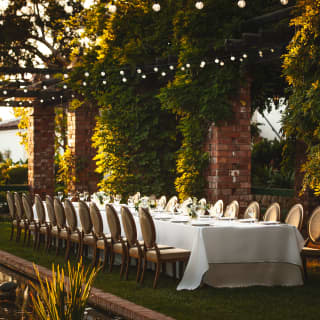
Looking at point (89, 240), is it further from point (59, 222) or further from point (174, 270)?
point (174, 270)

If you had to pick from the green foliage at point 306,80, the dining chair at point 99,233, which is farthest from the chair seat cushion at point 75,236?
the green foliage at point 306,80

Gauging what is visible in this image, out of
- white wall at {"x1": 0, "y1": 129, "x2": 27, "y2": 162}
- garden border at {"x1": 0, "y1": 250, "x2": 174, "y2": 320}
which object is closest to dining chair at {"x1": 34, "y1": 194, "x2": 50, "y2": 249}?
garden border at {"x1": 0, "y1": 250, "x2": 174, "y2": 320}

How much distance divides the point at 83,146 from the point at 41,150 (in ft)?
6.26

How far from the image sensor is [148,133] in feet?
46.6

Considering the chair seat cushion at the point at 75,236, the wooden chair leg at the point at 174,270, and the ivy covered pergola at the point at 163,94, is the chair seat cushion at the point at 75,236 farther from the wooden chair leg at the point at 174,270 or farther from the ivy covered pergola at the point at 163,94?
the ivy covered pergola at the point at 163,94

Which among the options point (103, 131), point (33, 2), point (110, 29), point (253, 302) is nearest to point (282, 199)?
point (103, 131)

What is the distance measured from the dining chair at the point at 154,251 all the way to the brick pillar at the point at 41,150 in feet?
36.0

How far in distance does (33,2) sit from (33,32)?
1.01 meters

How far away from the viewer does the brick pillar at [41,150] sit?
18797 mm

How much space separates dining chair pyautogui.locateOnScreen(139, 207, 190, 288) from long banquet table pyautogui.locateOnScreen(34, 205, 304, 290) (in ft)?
0.50

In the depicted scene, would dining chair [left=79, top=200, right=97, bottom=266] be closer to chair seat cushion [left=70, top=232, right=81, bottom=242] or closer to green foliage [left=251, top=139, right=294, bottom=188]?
chair seat cushion [left=70, top=232, right=81, bottom=242]

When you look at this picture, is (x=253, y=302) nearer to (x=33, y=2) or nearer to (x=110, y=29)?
(x=110, y=29)

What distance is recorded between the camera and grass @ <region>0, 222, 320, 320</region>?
21.5 ft

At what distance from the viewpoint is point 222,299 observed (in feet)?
23.8
